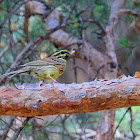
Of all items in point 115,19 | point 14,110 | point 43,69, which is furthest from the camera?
point 115,19

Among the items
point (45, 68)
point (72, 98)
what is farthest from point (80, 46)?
point (72, 98)

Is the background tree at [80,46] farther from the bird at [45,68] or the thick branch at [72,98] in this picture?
the thick branch at [72,98]

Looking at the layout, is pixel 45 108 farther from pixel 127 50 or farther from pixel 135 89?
pixel 127 50

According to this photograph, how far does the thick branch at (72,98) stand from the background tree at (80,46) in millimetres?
1465

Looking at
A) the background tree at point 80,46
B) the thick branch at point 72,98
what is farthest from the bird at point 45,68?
the thick branch at point 72,98

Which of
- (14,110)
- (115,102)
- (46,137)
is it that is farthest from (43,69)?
(115,102)

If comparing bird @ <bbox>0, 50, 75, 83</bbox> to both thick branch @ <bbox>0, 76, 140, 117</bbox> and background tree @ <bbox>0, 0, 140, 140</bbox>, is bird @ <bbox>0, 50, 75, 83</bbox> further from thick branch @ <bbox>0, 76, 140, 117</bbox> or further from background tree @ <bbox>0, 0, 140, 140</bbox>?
thick branch @ <bbox>0, 76, 140, 117</bbox>

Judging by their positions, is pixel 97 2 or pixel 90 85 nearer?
pixel 90 85

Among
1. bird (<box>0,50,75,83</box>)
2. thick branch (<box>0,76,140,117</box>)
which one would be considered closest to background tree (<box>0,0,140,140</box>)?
bird (<box>0,50,75,83</box>)

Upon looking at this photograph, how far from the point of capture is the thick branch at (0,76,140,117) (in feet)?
7.06

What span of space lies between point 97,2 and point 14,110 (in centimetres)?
314

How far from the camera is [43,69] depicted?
3674mm

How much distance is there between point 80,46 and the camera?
480 centimetres

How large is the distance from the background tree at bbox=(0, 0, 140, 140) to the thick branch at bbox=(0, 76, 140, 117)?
1.46 meters
